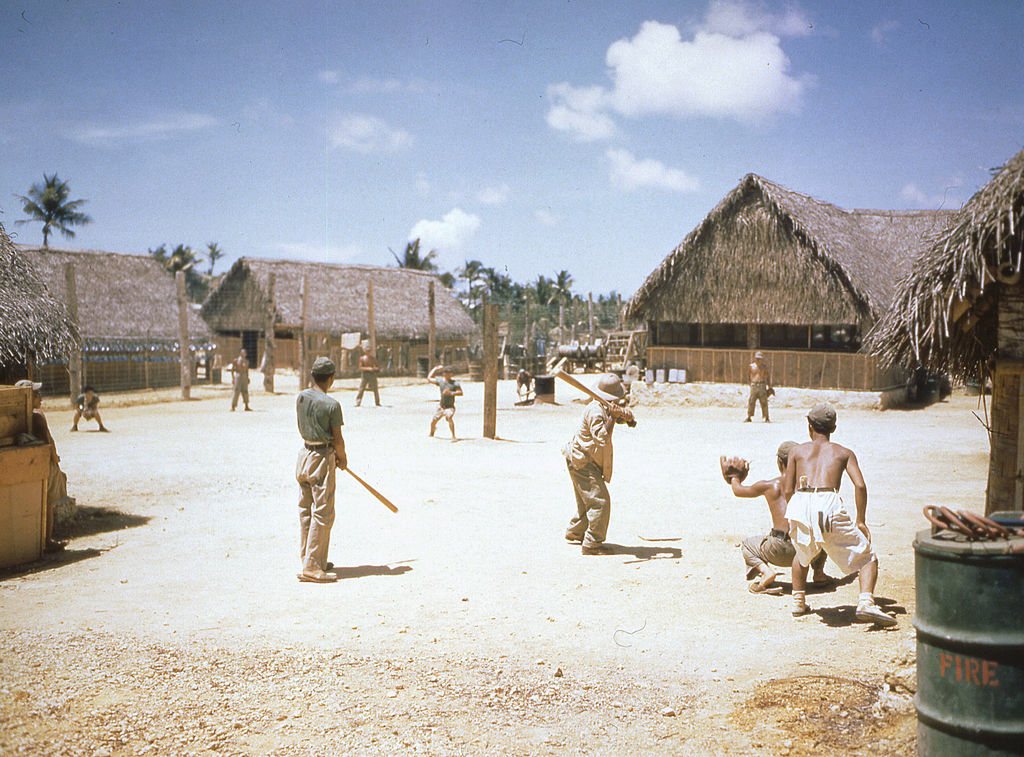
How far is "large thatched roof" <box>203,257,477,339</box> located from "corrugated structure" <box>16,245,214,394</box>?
14.6 ft

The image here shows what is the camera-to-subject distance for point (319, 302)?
35.4 meters

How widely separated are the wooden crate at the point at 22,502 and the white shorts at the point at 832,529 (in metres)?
5.90

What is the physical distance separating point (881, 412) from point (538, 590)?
16.2m

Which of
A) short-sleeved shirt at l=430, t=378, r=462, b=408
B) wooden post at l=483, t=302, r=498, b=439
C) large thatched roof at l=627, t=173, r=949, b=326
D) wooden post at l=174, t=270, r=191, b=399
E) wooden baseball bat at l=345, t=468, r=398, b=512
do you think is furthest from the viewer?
wooden post at l=174, t=270, r=191, b=399

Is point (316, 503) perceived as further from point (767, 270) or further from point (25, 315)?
point (767, 270)

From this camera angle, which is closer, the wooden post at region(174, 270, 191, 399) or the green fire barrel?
the green fire barrel

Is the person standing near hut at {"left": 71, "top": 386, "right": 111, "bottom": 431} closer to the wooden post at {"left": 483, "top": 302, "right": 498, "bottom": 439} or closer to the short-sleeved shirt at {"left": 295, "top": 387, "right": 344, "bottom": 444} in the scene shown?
the wooden post at {"left": 483, "top": 302, "right": 498, "bottom": 439}

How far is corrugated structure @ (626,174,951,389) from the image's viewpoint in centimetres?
2059

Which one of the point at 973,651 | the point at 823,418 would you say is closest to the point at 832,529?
the point at 823,418

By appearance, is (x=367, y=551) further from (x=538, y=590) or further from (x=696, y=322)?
(x=696, y=322)

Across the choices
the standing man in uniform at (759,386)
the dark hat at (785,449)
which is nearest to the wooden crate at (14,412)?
the dark hat at (785,449)

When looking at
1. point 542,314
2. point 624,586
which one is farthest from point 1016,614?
point 542,314

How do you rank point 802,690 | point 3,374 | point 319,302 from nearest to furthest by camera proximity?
point 802,690, point 3,374, point 319,302

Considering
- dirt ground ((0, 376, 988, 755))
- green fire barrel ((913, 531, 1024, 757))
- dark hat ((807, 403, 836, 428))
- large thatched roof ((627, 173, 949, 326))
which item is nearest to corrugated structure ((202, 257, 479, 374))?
large thatched roof ((627, 173, 949, 326))
